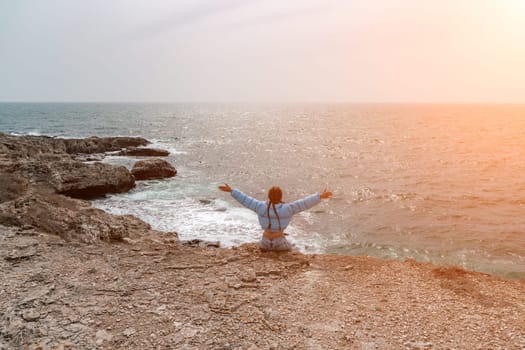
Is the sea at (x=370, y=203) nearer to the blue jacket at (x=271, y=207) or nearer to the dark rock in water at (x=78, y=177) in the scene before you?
the dark rock in water at (x=78, y=177)

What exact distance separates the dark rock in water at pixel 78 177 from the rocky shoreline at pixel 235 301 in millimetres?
12264

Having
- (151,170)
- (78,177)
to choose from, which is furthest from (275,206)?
(151,170)

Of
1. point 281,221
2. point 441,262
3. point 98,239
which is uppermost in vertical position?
point 281,221

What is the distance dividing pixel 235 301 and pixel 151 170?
26.7 metres

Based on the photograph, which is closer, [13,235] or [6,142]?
[13,235]

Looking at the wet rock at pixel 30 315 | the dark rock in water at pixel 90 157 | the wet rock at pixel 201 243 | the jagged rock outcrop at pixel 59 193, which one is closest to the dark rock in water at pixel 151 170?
the jagged rock outcrop at pixel 59 193

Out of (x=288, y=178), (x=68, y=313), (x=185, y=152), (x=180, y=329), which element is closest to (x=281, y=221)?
(x=180, y=329)

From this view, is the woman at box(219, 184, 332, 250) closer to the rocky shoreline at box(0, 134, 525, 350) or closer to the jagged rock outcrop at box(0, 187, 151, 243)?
the rocky shoreline at box(0, 134, 525, 350)

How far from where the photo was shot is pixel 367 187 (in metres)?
30.0

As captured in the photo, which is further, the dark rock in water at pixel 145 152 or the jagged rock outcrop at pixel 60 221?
the dark rock in water at pixel 145 152

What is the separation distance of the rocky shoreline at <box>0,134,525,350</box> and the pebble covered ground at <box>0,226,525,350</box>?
0.02 meters

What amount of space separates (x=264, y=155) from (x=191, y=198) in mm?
24474

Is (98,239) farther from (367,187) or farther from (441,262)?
(367,187)

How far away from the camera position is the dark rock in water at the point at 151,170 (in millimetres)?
31828
